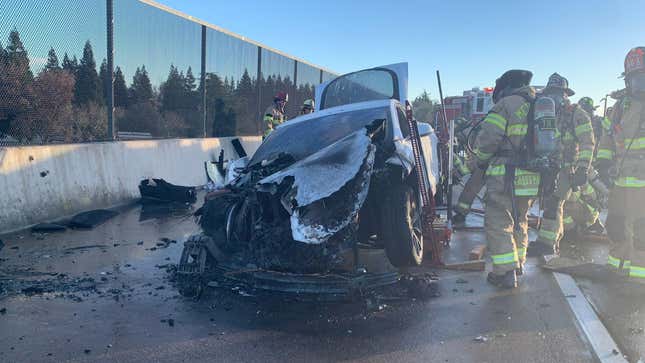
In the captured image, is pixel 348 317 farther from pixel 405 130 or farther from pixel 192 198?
pixel 192 198

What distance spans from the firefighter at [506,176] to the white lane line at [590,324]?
0.49 m

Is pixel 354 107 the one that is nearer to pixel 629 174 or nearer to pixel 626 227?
pixel 629 174

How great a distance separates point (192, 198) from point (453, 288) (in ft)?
20.6

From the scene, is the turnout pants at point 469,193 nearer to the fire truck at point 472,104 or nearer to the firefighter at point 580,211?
the firefighter at point 580,211

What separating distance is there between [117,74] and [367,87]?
5.62 m

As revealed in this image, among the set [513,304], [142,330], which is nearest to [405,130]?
[513,304]

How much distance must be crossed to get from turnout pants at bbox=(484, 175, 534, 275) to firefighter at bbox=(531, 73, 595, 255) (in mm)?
684

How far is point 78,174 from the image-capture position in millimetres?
8242

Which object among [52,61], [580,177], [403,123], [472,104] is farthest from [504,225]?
[472,104]

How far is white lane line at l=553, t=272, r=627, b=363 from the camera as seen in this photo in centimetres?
337

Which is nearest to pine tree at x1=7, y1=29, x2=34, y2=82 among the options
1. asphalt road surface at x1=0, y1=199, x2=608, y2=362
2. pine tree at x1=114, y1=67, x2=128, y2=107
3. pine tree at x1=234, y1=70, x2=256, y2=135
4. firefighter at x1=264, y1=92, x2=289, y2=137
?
pine tree at x1=114, y1=67, x2=128, y2=107

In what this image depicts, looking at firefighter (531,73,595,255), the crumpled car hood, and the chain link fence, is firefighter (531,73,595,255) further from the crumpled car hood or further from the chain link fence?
the chain link fence

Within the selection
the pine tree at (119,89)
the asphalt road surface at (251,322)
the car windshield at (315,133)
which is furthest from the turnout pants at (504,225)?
the pine tree at (119,89)

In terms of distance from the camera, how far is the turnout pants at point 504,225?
494cm
